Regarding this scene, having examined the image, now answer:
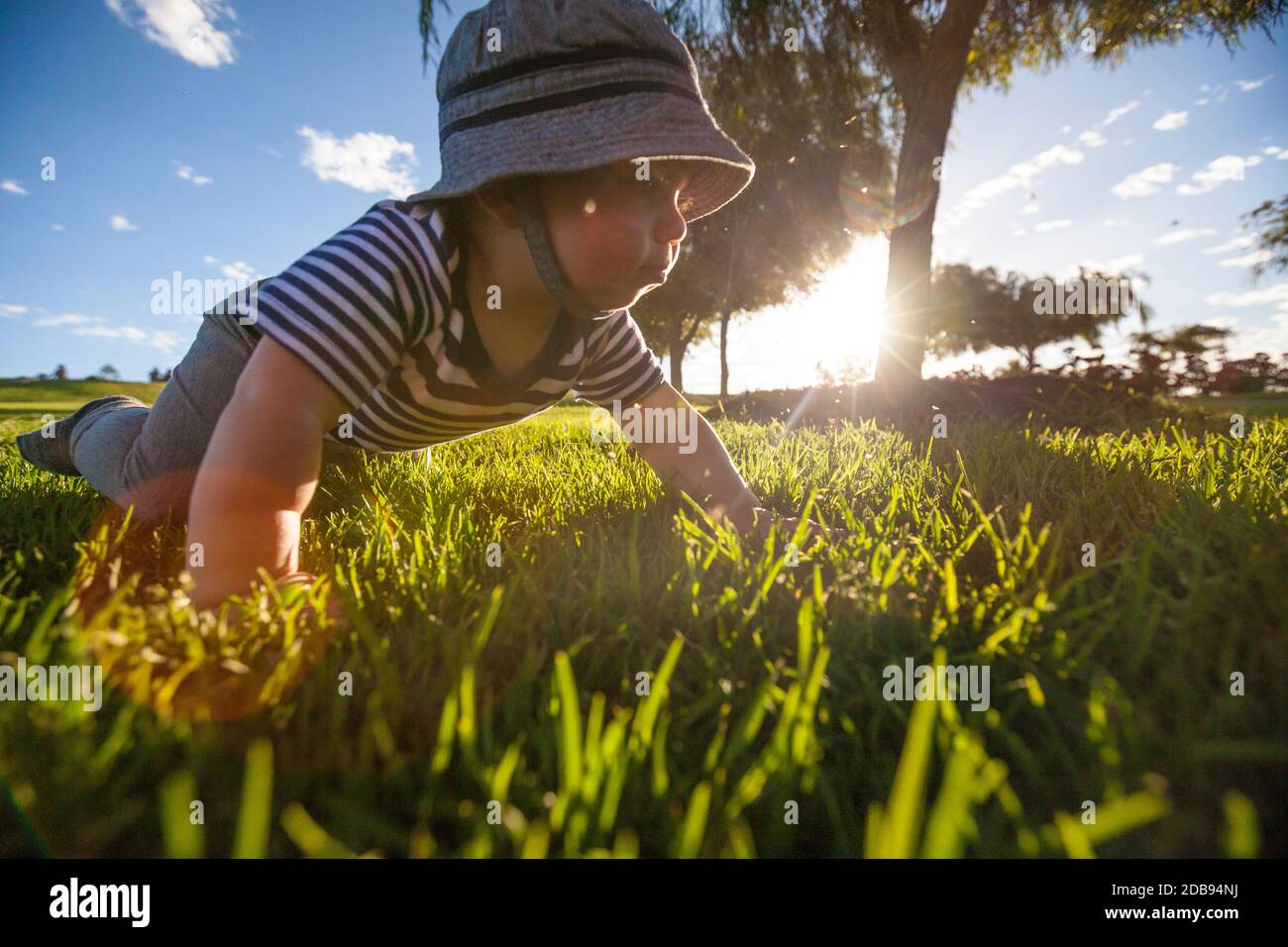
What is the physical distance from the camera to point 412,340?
1.88 metres

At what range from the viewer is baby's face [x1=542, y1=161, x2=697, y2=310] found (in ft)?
5.62

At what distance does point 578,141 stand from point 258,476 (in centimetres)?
112

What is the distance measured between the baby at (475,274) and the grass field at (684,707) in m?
0.36

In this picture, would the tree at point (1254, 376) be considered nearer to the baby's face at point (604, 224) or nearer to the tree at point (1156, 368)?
the tree at point (1156, 368)

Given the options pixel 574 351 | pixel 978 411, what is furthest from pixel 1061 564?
pixel 978 411

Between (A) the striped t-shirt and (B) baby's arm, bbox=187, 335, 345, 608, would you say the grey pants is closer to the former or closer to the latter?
(A) the striped t-shirt

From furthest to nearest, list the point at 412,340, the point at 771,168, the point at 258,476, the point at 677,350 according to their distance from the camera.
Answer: the point at 677,350 < the point at 771,168 < the point at 412,340 < the point at 258,476

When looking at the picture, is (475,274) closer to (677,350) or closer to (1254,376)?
(677,350)

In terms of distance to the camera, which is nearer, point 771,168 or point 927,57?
point 927,57

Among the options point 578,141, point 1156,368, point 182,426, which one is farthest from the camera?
point 1156,368

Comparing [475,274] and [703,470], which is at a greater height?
[475,274]

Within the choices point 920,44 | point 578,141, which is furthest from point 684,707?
point 920,44

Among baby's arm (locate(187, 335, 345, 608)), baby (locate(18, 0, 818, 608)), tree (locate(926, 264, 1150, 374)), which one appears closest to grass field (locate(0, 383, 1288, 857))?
baby's arm (locate(187, 335, 345, 608))

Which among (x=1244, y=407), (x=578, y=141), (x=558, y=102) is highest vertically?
(x=1244, y=407)
